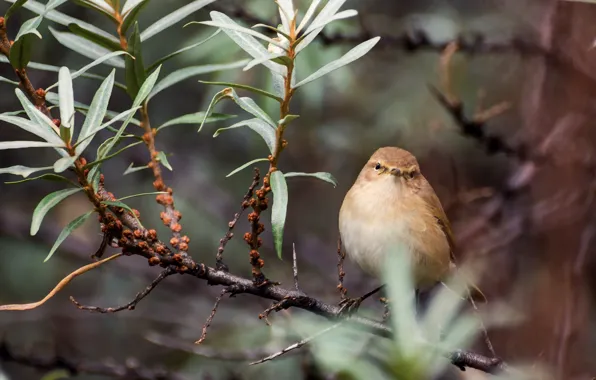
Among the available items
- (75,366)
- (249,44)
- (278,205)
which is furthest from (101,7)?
(75,366)

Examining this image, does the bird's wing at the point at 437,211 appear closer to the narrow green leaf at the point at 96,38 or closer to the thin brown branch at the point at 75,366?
the thin brown branch at the point at 75,366

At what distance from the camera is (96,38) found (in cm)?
183

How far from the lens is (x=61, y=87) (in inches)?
62.4

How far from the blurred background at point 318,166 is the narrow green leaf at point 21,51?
1698mm

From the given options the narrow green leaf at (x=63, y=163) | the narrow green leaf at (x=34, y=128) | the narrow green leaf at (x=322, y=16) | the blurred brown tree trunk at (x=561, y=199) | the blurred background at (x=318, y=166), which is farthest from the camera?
→ the blurred background at (x=318, y=166)

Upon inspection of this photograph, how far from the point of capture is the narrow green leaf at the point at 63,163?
146 centimetres

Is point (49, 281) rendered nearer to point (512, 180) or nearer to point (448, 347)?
point (512, 180)

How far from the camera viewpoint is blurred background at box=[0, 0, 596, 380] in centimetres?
377

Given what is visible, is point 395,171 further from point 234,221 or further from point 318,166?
point 318,166

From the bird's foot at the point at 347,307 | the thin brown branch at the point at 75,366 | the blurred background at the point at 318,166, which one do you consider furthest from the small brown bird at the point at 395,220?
the thin brown branch at the point at 75,366

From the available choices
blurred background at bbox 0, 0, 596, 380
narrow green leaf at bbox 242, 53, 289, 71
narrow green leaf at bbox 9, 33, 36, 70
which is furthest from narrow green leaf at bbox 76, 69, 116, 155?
blurred background at bbox 0, 0, 596, 380

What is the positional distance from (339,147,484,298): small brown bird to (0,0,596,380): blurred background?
1.14ft

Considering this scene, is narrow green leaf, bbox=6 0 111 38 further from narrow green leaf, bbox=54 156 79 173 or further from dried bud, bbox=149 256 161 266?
dried bud, bbox=149 256 161 266

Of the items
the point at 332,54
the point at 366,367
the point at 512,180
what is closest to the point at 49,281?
the point at 332,54
